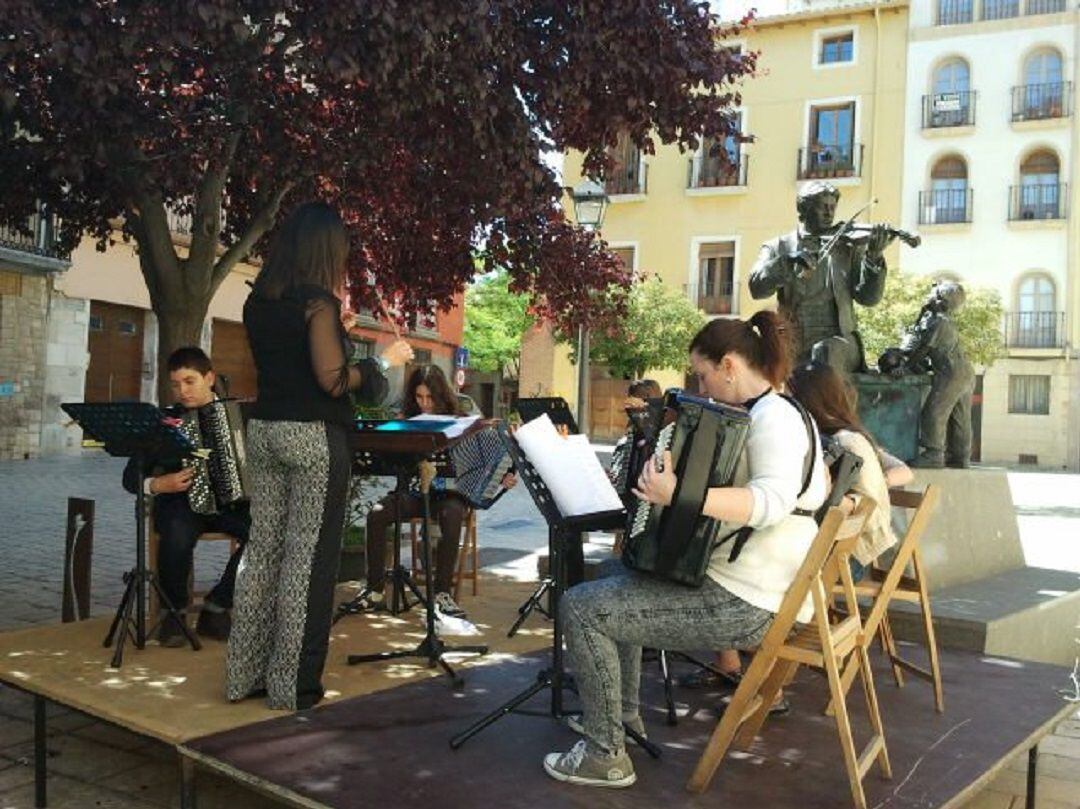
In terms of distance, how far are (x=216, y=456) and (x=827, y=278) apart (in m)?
4.32

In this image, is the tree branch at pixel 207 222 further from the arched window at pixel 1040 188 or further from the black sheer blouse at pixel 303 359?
the arched window at pixel 1040 188

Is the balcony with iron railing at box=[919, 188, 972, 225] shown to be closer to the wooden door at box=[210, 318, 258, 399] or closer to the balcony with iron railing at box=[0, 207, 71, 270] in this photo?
the wooden door at box=[210, 318, 258, 399]

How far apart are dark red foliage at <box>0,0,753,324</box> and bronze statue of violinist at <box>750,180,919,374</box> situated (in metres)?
1.08

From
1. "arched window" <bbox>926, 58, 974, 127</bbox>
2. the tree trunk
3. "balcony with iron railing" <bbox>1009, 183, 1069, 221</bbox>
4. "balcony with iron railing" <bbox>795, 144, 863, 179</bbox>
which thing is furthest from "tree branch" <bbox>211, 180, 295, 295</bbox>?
"arched window" <bbox>926, 58, 974, 127</bbox>

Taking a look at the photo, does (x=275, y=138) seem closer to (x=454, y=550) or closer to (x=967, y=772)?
(x=454, y=550)

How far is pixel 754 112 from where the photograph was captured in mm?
33500

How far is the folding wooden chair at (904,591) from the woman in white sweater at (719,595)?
0.55 metres

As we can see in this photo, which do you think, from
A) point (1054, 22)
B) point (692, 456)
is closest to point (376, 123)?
point (692, 456)

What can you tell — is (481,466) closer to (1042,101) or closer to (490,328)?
(1042,101)

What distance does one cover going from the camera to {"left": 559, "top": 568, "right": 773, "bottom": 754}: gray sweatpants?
312cm

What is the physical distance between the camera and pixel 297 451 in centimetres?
371

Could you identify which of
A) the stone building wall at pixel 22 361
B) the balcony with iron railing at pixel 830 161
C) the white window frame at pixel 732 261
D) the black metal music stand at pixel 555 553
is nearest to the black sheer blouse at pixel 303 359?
the black metal music stand at pixel 555 553

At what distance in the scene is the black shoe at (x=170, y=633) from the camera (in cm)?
460

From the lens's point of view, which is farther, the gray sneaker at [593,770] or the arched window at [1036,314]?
the arched window at [1036,314]
